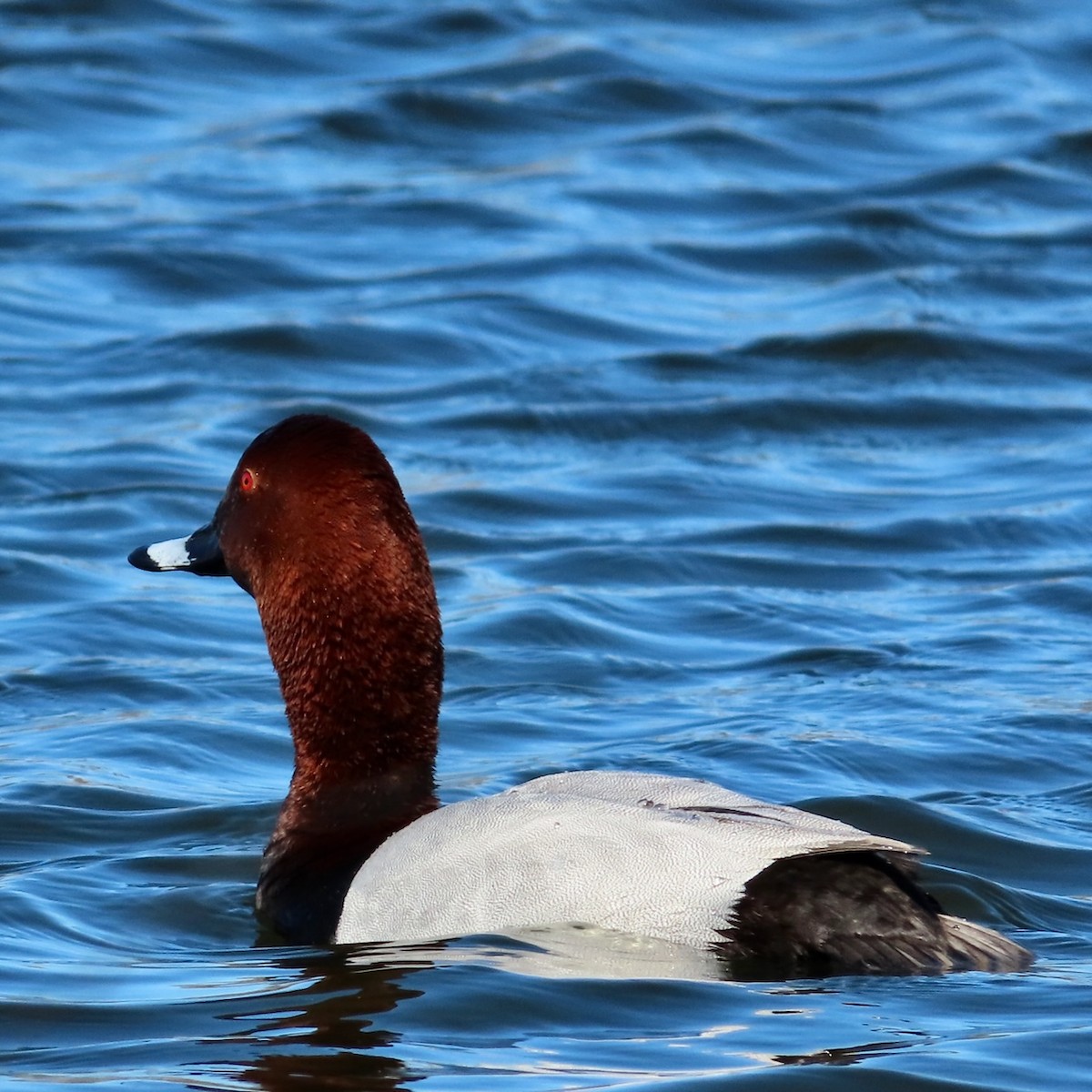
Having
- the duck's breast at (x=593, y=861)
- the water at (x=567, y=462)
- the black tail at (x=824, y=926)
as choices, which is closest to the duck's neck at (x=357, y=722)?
the water at (x=567, y=462)

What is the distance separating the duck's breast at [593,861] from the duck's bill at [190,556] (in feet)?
4.23

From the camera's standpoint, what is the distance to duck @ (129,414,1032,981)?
450 centimetres

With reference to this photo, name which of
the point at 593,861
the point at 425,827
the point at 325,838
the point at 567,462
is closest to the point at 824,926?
the point at 593,861

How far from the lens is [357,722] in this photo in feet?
17.7

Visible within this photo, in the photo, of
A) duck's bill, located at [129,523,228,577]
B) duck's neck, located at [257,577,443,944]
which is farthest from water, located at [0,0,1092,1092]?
duck's bill, located at [129,523,228,577]

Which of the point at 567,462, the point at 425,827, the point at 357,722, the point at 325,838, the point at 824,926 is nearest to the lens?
the point at 824,926

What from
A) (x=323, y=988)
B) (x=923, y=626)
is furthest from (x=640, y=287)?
(x=323, y=988)

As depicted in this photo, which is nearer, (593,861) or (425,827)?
(593,861)

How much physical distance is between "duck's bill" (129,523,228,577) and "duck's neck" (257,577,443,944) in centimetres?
49

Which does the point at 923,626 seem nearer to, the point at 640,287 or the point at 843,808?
the point at 843,808

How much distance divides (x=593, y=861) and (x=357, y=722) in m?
1.00

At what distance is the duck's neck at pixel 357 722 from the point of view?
530 centimetres

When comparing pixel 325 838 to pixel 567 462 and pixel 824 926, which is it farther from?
pixel 567 462

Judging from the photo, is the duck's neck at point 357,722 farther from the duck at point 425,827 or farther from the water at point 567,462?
the water at point 567,462
